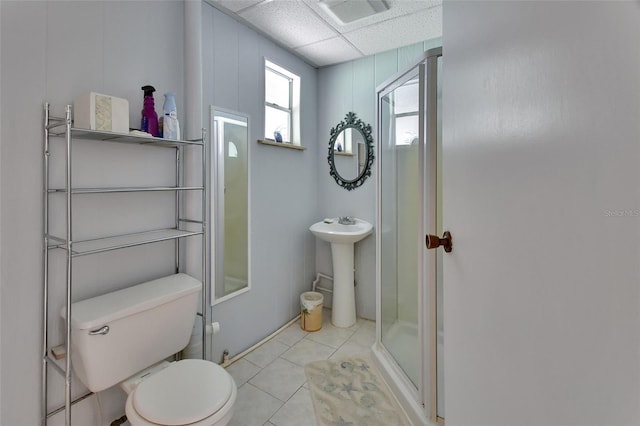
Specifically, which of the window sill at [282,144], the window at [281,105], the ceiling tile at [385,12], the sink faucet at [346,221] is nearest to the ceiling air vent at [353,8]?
the ceiling tile at [385,12]

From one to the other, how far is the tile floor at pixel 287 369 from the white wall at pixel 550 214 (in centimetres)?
118

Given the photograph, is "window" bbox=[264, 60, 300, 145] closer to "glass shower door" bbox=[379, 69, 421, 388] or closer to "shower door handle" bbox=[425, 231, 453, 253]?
"glass shower door" bbox=[379, 69, 421, 388]

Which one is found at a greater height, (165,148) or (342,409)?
(165,148)

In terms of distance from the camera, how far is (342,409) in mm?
1648

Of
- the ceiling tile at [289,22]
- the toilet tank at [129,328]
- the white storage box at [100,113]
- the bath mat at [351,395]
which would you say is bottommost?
the bath mat at [351,395]

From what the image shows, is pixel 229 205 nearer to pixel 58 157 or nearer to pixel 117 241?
pixel 117 241

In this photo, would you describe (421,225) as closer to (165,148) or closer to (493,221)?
(493,221)

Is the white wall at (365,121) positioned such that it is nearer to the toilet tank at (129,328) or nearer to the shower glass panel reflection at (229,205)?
the shower glass panel reflection at (229,205)

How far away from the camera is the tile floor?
162 cm

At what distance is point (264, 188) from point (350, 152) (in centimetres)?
91

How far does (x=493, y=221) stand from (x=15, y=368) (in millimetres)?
1754

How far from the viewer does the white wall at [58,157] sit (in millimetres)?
1130

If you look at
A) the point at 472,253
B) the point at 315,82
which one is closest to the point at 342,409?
the point at 472,253

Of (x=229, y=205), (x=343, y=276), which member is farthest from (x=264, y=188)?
(x=343, y=276)
